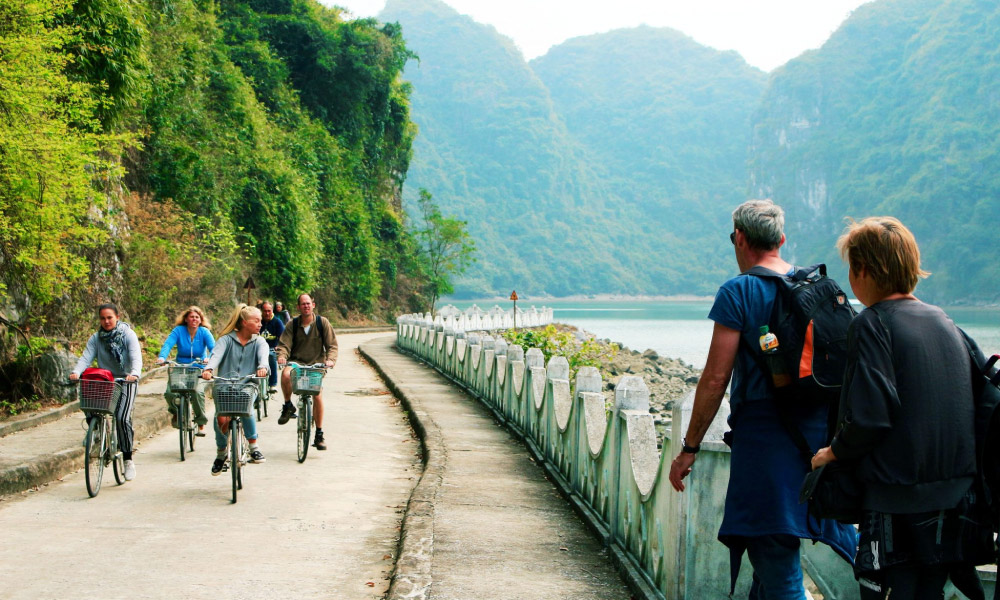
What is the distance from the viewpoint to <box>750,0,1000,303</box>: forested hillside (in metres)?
121

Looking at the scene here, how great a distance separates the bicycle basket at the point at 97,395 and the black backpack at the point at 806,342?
21.2 feet

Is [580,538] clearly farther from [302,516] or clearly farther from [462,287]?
[462,287]

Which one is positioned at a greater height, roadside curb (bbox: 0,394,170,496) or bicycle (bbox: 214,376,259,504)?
bicycle (bbox: 214,376,259,504)

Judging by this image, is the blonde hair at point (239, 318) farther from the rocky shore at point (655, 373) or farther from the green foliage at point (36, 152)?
the rocky shore at point (655, 373)

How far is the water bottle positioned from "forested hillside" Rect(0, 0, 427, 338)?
10875 millimetres

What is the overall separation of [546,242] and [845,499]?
177628 millimetres

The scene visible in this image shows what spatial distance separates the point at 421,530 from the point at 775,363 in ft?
12.2

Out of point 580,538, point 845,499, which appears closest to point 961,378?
point 845,499

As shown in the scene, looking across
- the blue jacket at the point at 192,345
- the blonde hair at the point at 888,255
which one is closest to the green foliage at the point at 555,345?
the blue jacket at the point at 192,345

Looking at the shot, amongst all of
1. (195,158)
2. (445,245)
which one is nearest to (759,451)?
(195,158)

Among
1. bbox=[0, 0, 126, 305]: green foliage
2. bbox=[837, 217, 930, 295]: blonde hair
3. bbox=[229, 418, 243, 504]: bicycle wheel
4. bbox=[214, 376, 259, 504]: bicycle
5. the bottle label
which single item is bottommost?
bbox=[229, 418, 243, 504]: bicycle wheel

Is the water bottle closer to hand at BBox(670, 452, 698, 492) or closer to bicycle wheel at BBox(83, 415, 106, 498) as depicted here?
hand at BBox(670, 452, 698, 492)

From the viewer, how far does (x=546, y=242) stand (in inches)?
7087

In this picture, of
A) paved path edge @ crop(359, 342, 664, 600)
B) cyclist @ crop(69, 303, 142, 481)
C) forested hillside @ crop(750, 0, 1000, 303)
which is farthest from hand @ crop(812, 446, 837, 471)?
forested hillside @ crop(750, 0, 1000, 303)
